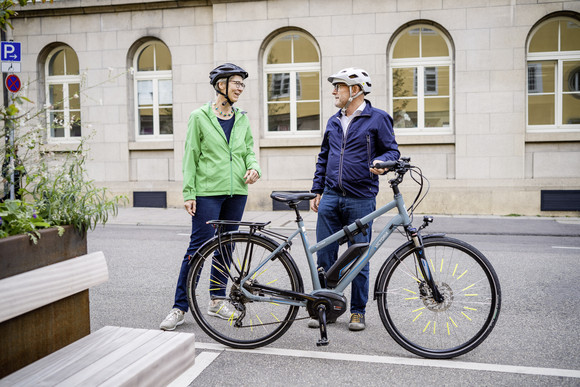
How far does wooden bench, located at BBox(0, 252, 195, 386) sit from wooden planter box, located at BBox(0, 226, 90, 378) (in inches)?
1.6

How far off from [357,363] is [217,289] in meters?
1.20

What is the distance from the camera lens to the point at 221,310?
13.4 feet

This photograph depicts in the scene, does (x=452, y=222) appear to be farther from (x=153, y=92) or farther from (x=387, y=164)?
(x=153, y=92)

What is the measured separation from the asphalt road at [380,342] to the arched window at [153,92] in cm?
778

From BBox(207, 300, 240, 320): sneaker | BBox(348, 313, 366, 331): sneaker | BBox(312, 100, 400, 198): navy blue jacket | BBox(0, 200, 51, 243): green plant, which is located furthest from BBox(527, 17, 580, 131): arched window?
BBox(0, 200, 51, 243): green plant

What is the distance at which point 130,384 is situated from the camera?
97.2 inches

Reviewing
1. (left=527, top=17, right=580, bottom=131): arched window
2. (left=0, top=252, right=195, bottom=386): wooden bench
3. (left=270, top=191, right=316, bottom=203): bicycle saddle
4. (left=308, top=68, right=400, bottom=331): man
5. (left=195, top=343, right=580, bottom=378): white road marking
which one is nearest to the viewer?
(left=0, top=252, right=195, bottom=386): wooden bench

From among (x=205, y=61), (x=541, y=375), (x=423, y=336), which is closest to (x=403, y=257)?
(x=423, y=336)

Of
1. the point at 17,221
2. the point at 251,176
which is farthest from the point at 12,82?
the point at 17,221

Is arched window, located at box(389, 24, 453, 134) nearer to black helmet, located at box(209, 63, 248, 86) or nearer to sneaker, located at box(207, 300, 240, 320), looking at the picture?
black helmet, located at box(209, 63, 248, 86)

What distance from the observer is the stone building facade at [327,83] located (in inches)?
497

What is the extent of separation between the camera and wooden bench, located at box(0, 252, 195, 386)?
2.39 metres

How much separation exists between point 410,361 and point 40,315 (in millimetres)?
2391

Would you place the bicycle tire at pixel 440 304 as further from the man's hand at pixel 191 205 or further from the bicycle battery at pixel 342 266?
the man's hand at pixel 191 205
